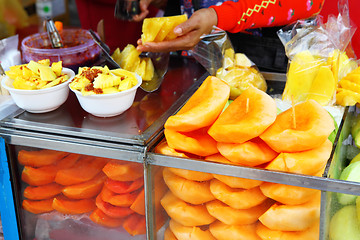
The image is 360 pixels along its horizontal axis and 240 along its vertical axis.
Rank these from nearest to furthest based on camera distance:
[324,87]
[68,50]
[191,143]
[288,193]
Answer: [288,193] → [191,143] → [324,87] → [68,50]

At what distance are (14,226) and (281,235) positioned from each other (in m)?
0.83

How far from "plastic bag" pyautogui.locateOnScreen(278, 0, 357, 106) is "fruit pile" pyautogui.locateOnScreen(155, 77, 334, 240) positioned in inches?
8.5

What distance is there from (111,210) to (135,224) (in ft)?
0.27

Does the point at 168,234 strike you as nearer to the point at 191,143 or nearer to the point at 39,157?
the point at 191,143

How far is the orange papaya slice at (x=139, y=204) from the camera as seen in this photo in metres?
1.13

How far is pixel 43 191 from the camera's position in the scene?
49.3 inches

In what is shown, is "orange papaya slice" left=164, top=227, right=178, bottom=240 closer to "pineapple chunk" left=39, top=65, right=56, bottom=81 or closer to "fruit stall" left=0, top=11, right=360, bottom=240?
"fruit stall" left=0, top=11, right=360, bottom=240

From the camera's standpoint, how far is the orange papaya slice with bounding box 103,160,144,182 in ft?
3.62

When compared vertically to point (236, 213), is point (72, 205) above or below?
below

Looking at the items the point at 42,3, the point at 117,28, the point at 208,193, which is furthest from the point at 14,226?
the point at 42,3

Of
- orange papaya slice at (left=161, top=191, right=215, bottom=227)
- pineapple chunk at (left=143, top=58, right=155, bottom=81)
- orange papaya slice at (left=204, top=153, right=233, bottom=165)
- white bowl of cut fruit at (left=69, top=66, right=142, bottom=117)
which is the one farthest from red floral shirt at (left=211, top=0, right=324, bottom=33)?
orange papaya slice at (left=161, top=191, right=215, bottom=227)

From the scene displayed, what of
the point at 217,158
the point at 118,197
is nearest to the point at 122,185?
the point at 118,197

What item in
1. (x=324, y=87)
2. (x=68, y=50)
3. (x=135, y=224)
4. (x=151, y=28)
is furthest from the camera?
(x=68, y=50)

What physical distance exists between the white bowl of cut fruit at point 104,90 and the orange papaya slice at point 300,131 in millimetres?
408
